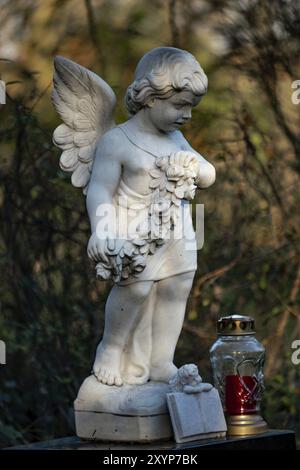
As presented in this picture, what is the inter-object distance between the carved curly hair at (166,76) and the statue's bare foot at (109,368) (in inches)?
33.9

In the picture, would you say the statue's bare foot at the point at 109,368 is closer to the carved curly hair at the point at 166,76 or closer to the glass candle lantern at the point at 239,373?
the glass candle lantern at the point at 239,373

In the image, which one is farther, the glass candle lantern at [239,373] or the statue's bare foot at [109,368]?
the glass candle lantern at [239,373]

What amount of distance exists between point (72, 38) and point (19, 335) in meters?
1.69

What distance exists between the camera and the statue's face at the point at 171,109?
438 cm

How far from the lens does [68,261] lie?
6805 mm

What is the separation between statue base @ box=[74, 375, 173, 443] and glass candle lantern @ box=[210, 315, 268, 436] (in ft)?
1.02

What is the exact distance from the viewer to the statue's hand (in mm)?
4203

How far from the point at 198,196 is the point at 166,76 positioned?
9.16ft
